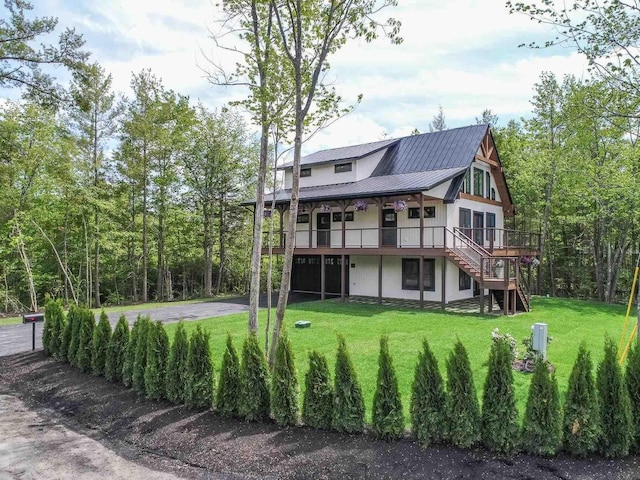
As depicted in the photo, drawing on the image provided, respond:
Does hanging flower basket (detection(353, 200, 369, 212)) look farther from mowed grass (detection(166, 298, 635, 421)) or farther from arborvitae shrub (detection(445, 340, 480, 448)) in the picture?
arborvitae shrub (detection(445, 340, 480, 448))

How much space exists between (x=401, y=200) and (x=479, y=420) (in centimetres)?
1072

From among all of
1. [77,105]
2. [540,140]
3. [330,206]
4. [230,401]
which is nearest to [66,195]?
[77,105]

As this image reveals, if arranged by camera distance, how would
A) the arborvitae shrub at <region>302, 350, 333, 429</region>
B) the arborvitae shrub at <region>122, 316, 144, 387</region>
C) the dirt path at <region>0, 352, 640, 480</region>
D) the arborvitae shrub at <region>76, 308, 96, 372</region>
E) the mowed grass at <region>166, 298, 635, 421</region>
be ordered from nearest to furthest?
the dirt path at <region>0, 352, 640, 480</region> → the arborvitae shrub at <region>302, 350, 333, 429</region> → the arborvitae shrub at <region>122, 316, 144, 387</region> → the mowed grass at <region>166, 298, 635, 421</region> → the arborvitae shrub at <region>76, 308, 96, 372</region>

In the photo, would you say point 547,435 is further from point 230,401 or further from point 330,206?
point 330,206

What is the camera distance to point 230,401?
202 inches

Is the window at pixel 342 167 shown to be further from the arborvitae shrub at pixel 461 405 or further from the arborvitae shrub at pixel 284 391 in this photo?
the arborvitae shrub at pixel 461 405

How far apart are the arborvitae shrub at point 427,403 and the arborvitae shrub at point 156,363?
3562 millimetres

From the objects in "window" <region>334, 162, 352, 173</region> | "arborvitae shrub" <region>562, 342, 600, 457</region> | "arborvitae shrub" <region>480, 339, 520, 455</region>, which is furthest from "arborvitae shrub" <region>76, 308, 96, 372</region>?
"window" <region>334, 162, 352, 173</region>

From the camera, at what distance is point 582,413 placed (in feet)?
13.1

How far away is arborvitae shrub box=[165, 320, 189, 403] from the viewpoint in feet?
18.1

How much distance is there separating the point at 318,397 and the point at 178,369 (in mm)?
2114

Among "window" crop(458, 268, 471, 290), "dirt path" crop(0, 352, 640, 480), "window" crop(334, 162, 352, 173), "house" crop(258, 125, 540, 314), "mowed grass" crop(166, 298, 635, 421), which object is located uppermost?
"window" crop(334, 162, 352, 173)

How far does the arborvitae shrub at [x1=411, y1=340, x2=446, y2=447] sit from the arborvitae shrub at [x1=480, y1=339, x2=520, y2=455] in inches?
17.5

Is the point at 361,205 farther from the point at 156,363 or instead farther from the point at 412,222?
the point at 156,363
